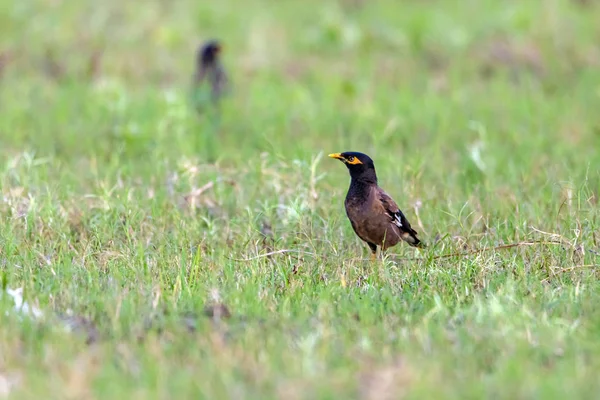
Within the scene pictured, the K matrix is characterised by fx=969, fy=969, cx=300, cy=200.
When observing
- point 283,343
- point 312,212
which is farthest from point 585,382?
point 312,212

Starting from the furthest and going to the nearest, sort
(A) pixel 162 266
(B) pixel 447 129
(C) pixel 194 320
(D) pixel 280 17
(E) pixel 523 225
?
(D) pixel 280 17, (B) pixel 447 129, (E) pixel 523 225, (A) pixel 162 266, (C) pixel 194 320

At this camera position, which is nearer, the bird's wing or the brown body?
the brown body

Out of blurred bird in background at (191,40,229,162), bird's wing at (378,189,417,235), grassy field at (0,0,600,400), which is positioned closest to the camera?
grassy field at (0,0,600,400)

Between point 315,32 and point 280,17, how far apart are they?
4.67 ft

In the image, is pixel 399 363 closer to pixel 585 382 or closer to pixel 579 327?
pixel 585 382

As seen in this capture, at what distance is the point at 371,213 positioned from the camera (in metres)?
6.88

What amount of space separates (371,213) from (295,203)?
549 mm

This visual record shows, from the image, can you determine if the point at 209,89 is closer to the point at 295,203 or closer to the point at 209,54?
the point at 209,54

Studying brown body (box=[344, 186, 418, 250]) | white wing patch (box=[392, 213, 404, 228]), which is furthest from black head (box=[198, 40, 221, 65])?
white wing patch (box=[392, 213, 404, 228])

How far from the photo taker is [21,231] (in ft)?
23.0

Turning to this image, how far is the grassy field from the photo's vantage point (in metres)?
4.50

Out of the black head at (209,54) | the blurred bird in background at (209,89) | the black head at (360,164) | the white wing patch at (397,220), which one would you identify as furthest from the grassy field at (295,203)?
the black head at (209,54)

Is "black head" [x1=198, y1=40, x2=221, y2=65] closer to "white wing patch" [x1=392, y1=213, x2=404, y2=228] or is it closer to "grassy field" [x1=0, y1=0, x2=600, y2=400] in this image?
"grassy field" [x1=0, y1=0, x2=600, y2=400]

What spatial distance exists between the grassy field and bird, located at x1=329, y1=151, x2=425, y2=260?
0.16 meters
